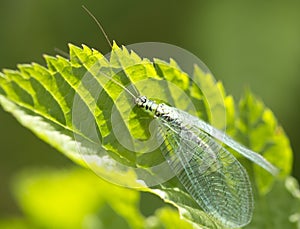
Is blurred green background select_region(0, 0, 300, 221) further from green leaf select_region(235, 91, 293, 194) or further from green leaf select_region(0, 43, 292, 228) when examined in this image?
green leaf select_region(0, 43, 292, 228)

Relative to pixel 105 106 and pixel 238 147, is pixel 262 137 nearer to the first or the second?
pixel 238 147

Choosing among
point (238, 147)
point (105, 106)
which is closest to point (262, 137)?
point (238, 147)

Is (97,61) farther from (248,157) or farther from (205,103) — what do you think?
(248,157)

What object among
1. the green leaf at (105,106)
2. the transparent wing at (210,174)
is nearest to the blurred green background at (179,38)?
the transparent wing at (210,174)

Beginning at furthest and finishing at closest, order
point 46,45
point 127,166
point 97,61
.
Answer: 1. point 46,45
2. point 127,166
3. point 97,61

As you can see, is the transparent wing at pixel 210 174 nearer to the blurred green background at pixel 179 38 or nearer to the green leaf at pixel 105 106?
the green leaf at pixel 105 106

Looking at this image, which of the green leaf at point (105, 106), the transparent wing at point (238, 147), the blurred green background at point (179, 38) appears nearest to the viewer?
the green leaf at point (105, 106)

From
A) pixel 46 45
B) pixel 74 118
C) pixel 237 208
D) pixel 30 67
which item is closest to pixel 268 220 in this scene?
pixel 237 208
